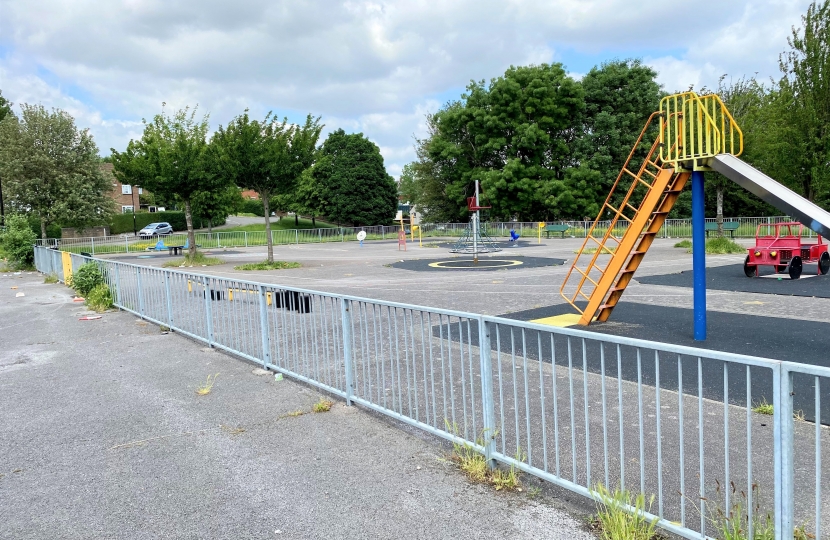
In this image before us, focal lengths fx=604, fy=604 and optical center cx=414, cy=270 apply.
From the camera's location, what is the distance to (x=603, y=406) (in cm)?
351

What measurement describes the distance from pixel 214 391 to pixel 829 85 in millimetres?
30288

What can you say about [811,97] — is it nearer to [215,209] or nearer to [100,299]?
[100,299]

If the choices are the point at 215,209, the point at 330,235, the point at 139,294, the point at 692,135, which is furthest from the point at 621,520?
the point at 215,209

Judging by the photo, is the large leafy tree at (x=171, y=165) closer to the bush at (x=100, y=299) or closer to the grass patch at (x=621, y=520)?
the bush at (x=100, y=299)

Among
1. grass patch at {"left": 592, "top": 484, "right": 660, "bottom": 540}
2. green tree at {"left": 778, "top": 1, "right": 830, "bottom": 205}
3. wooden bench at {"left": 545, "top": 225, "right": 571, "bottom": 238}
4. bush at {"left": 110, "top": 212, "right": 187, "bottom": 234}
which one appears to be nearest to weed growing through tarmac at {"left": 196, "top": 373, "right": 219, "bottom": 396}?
grass patch at {"left": 592, "top": 484, "right": 660, "bottom": 540}

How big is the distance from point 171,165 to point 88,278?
11.7 m

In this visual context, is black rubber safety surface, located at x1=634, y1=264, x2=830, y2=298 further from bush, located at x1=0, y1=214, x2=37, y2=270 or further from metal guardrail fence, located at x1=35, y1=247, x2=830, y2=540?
bush, located at x1=0, y1=214, x2=37, y2=270

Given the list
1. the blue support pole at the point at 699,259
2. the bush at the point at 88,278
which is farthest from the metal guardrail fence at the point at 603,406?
the bush at the point at 88,278

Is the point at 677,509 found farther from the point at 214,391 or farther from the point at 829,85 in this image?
the point at 829,85

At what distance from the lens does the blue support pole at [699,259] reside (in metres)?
8.29

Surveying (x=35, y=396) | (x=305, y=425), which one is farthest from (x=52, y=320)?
(x=305, y=425)

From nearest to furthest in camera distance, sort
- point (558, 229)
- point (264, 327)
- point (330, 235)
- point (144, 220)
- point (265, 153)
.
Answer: point (264, 327) < point (265, 153) < point (558, 229) < point (330, 235) < point (144, 220)

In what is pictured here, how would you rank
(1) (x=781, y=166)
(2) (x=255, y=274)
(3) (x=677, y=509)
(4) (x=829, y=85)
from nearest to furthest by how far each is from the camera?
(3) (x=677, y=509) → (2) (x=255, y=274) → (4) (x=829, y=85) → (1) (x=781, y=166)

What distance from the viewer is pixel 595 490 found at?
3648mm
